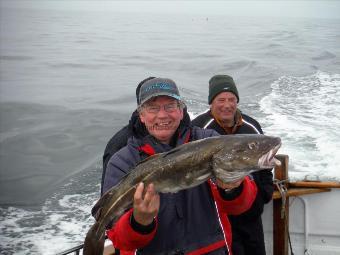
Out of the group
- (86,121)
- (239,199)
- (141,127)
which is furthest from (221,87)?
(86,121)

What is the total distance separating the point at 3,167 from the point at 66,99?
10.2 meters

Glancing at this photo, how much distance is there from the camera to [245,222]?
4.18m

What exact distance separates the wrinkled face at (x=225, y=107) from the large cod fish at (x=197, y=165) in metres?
1.76

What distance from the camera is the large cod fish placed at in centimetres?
246

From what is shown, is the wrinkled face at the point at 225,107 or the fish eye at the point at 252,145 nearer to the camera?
the fish eye at the point at 252,145

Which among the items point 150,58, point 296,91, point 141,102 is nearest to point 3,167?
point 141,102

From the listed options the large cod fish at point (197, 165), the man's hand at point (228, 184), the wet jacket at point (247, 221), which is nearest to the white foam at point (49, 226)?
the wet jacket at point (247, 221)

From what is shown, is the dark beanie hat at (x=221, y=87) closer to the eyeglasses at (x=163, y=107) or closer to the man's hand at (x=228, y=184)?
the eyeglasses at (x=163, y=107)

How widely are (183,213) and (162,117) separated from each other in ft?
2.35

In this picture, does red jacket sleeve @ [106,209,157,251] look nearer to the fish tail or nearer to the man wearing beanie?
the fish tail

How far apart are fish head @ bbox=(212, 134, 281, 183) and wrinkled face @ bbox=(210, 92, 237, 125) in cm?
179

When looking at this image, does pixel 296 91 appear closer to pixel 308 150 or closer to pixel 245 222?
pixel 308 150

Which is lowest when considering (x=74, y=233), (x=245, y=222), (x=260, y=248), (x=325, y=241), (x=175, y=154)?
(x=74, y=233)

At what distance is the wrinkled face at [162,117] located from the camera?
284 centimetres
